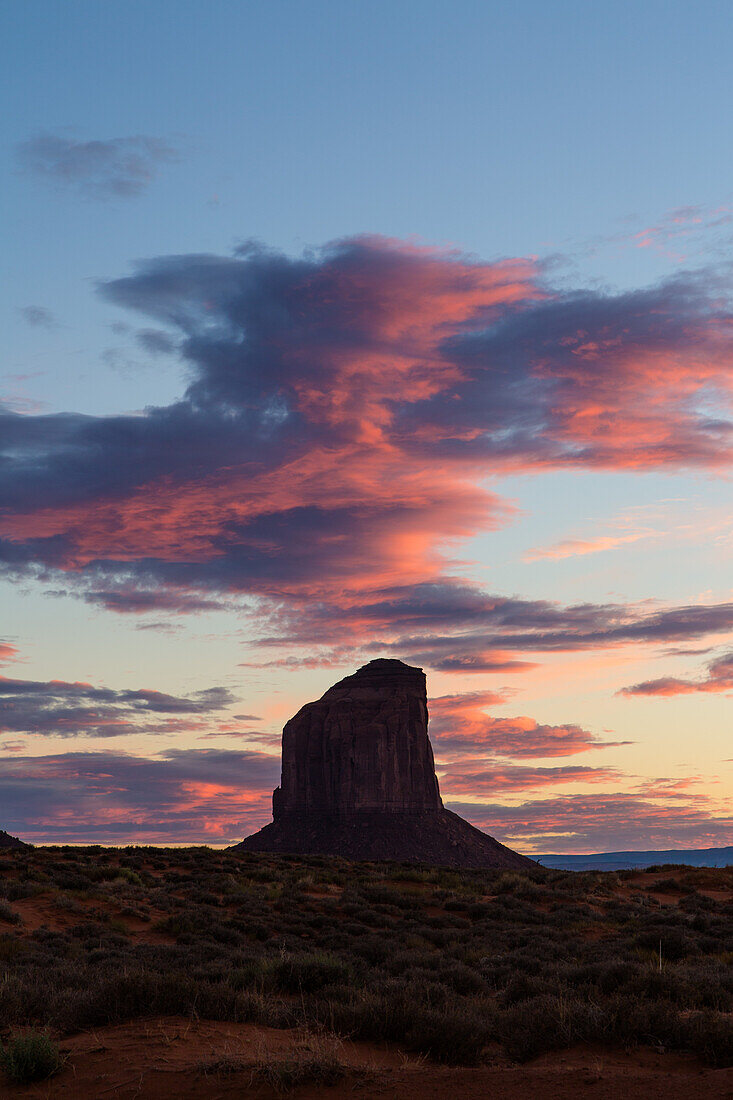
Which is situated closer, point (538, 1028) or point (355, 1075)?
point (355, 1075)

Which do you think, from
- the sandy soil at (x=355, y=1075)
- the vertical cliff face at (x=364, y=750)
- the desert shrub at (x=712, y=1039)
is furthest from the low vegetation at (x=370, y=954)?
the vertical cliff face at (x=364, y=750)

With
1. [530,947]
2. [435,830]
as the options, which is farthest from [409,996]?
[435,830]

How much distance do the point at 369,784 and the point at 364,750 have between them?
5.78 m

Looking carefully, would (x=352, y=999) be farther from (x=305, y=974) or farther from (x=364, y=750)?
(x=364, y=750)

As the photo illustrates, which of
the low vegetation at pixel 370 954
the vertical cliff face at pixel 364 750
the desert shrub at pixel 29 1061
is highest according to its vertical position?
the vertical cliff face at pixel 364 750

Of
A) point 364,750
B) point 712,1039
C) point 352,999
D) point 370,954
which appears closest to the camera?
point 712,1039

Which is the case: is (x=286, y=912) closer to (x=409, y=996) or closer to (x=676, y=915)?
(x=676, y=915)

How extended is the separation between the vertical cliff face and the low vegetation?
318ft

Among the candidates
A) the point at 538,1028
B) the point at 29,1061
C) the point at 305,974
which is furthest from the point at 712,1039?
the point at 29,1061

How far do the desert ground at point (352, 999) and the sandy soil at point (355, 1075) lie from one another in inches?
1.3

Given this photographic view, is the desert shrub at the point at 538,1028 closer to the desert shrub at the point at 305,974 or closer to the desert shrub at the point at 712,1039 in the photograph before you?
the desert shrub at the point at 712,1039

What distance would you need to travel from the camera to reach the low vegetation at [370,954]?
1204 centimetres

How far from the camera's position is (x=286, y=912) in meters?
28.9

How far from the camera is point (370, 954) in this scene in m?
21.1
